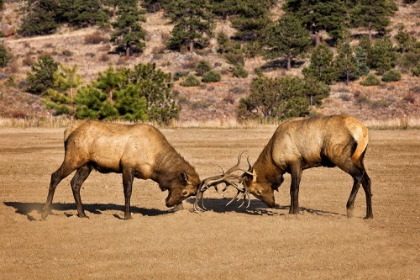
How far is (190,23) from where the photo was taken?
81625 millimetres

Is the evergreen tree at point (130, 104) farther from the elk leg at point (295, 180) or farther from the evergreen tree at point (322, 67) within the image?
the evergreen tree at point (322, 67)

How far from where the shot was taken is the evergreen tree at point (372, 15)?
3172 inches

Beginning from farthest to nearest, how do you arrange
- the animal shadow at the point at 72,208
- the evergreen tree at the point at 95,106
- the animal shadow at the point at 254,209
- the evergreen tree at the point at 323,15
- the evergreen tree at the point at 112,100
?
the evergreen tree at the point at 323,15 → the evergreen tree at the point at 112,100 → the evergreen tree at the point at 95,106 → the animal shadow at the point at 72,208 → the animal shadow at the point at 254,209

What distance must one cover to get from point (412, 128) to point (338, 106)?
24.0 m

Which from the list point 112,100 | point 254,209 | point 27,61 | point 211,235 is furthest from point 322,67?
point 211,235

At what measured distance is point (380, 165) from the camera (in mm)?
22484

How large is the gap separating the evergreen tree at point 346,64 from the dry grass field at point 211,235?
4733 centimetres

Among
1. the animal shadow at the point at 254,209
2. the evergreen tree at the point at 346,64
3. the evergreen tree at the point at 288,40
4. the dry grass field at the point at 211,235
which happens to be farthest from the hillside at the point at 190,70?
the animal shadow at the point at 254,209

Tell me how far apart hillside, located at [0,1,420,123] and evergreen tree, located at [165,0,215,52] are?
79.5 inches

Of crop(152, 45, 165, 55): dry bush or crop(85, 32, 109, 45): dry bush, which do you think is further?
crop(85, 32, 109, 45): dry bush

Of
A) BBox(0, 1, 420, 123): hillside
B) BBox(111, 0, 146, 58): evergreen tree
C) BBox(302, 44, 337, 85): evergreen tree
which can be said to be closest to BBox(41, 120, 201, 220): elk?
BBox(0, 1, 420, 123): hillside

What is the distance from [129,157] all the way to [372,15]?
7354 centimetres

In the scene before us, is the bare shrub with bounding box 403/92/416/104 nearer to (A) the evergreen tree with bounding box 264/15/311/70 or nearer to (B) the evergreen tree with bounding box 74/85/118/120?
(A) the evergreen tree with bounding box 264/15/311/70

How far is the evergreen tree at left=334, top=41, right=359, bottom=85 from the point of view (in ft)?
215
